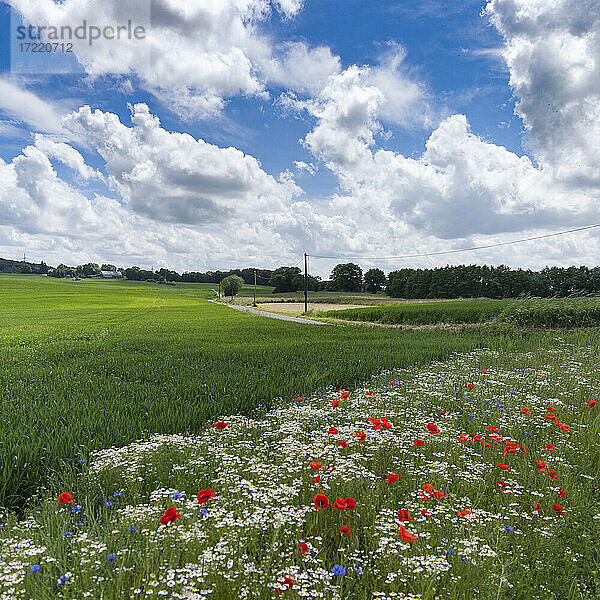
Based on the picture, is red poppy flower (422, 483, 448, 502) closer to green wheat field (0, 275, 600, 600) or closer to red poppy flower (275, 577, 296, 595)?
green wheat field (0, 275, 600, 600)

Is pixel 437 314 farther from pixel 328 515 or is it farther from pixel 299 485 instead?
pixel 328 515

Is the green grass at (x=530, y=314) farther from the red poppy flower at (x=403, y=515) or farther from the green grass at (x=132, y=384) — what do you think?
the red poppy flower at (x=403, y=515)

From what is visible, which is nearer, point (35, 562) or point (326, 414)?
point (35, 562)

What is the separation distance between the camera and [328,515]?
12.0ft

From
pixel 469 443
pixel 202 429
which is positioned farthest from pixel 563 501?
pixel 202 429

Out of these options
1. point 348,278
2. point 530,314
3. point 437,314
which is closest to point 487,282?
point 348,278

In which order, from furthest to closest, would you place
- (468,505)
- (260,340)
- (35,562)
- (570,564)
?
(260,340) → (468,505) → (570,564) → (35,562)

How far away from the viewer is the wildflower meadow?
271cm

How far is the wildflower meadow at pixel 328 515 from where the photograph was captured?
271 centimetres

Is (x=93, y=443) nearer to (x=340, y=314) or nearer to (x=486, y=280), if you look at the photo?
(x=340, y=314)

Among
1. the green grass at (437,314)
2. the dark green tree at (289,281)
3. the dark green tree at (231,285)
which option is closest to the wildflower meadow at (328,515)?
the green grass at (437,314)

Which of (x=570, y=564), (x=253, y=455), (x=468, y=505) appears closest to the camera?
(x=570, y=564)

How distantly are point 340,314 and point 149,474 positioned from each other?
43395 mm

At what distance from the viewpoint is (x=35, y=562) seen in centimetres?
285
